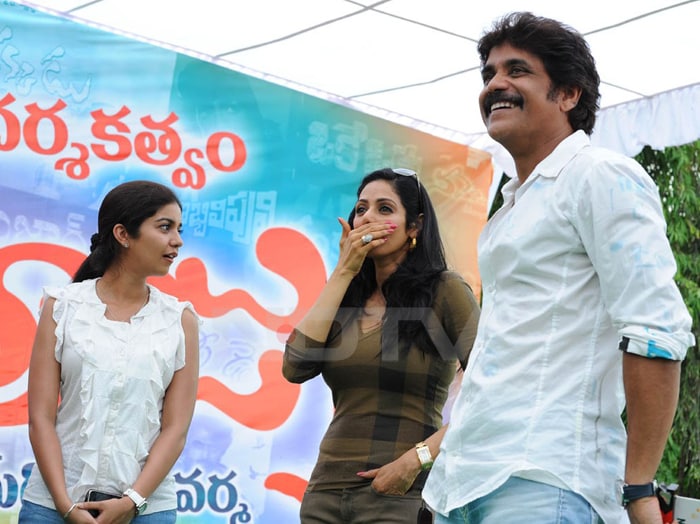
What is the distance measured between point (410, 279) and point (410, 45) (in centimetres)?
178

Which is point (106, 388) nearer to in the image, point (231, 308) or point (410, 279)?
point (410, 279)

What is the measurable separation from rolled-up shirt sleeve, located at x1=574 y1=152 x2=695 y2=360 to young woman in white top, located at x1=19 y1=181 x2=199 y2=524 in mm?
1415

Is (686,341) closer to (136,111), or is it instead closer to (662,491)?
(662,491)

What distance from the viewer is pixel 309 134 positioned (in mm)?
4242

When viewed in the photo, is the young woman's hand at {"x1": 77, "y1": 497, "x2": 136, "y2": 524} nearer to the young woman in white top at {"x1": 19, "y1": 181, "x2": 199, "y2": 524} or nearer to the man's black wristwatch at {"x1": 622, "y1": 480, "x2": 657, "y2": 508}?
the young woman in white top at {"x1": 19, "y1": 181, "x2": 199, "y2": 524}

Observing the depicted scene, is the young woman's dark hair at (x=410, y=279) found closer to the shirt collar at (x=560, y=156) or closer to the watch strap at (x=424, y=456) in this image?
the watch strap at (x=424, y=456)

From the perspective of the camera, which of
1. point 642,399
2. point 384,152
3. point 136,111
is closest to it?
point 642,399

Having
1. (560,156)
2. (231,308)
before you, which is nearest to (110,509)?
(560,156)

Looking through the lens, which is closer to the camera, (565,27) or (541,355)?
(541,355)

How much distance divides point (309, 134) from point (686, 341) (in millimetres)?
3091

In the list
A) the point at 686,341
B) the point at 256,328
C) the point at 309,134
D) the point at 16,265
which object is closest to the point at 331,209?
the point at 309,134

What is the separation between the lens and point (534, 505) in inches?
52.3

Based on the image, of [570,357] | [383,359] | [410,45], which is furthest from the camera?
[410,45]

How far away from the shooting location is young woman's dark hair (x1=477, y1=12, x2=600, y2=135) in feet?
5.08
